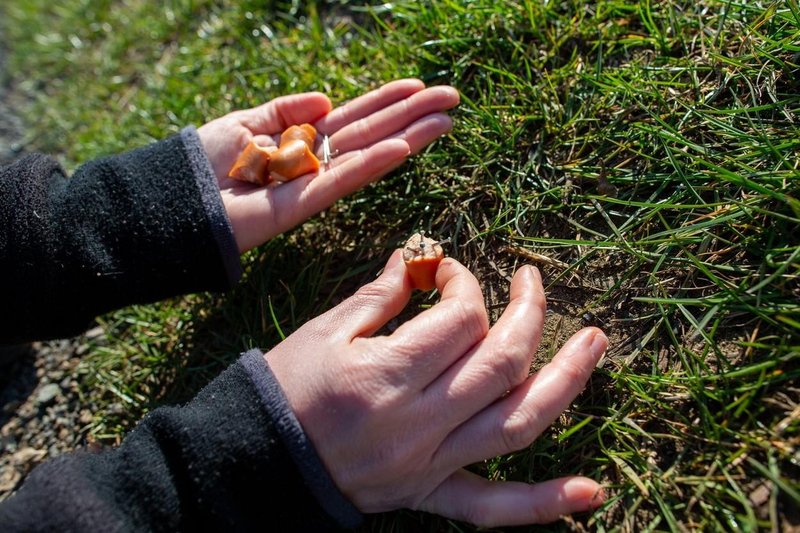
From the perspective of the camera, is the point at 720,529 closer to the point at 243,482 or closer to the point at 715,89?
the point at 243,482

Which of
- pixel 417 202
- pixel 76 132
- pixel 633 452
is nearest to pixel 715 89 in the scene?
pixel 417 202

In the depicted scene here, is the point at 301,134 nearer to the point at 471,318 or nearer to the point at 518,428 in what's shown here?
the point at 471,318

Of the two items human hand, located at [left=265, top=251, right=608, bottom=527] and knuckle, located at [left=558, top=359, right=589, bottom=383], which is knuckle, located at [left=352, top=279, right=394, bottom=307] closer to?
human hand, located at [left=265, top=251, right=608, bottom=527]

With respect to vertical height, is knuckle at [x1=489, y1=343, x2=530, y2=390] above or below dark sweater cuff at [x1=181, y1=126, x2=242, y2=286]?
below

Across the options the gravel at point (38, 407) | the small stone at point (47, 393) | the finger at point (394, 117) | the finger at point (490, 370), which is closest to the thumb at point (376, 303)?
the finger at point (490, 370)

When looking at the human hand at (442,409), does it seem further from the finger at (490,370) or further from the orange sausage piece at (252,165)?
the orange sausage piece at (252,165)

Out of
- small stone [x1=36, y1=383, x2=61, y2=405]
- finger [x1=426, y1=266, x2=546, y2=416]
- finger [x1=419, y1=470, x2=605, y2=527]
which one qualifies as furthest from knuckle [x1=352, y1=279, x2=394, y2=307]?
small stone [x1=36, y1=383, x2=61, y2=405]
